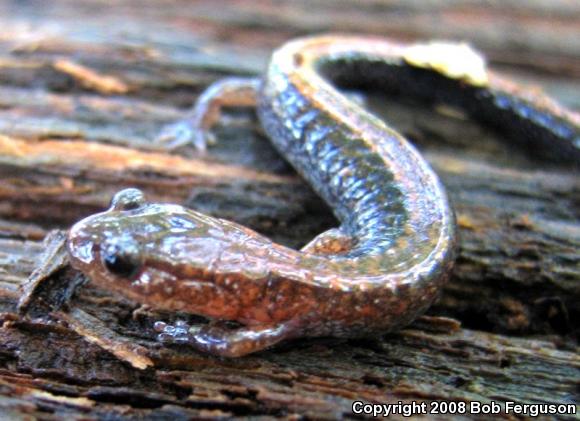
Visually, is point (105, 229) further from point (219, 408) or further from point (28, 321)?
point (219, 408)

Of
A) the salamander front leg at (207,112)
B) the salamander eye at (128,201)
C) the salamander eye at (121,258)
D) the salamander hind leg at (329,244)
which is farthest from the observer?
the salamander front leg at (207,112)

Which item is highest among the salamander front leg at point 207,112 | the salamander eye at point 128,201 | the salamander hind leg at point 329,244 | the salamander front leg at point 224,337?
the salamander front leg at point 207,112

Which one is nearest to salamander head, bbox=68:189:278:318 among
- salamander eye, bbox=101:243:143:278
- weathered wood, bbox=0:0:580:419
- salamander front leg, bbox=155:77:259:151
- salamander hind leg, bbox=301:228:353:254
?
salamander eye, bbox=101:243:143:278

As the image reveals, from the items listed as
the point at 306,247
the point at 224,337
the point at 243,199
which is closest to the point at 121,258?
the point at 224,337

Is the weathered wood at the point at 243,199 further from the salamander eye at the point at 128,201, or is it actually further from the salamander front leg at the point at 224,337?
the salamander eye at the point at 128,201

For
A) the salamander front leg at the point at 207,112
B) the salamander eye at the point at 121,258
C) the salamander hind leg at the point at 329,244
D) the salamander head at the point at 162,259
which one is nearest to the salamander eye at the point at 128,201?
the salamander head at the point at 162,259

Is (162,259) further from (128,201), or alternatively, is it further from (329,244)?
(329,244)

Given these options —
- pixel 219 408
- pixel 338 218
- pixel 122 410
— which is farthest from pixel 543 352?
pixel 122 410
